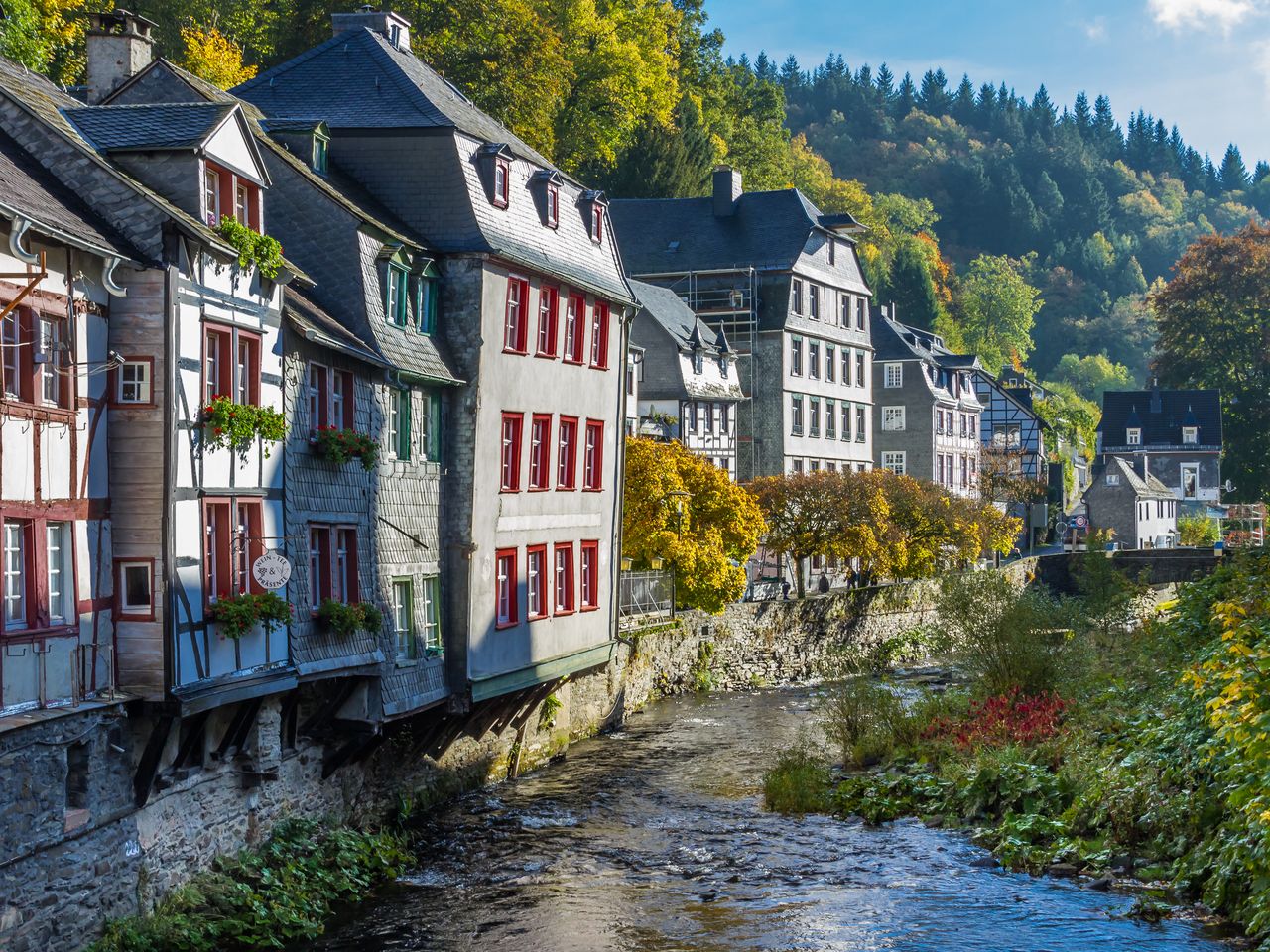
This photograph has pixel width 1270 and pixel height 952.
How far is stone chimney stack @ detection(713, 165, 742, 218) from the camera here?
215ft

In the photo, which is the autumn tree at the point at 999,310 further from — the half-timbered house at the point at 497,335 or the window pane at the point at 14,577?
the window pane at the point at 14,577

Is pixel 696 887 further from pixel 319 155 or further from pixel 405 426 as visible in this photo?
pixel 319 155

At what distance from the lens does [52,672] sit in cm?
1775

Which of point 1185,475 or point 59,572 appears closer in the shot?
point 59,572

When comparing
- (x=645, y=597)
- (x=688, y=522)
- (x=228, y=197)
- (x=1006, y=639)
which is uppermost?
(x=228, y=197)

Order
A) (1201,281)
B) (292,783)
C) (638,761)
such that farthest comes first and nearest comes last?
(1201,281)
(638,761)
(292,783)

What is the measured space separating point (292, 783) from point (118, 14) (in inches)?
476

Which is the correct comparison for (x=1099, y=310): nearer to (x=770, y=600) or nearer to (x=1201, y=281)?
(x=1201, y=281)

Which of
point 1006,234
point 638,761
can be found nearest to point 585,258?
point 638,761

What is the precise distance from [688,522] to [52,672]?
85.9 ft

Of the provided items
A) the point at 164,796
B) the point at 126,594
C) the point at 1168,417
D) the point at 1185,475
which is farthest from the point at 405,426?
the point at 1185,475

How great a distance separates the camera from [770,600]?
4841cm

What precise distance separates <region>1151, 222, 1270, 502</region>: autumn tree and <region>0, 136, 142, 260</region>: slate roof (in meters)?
76.4

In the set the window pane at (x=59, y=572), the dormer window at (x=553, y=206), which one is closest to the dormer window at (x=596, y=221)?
the dormer window at (x=553, y=206)
